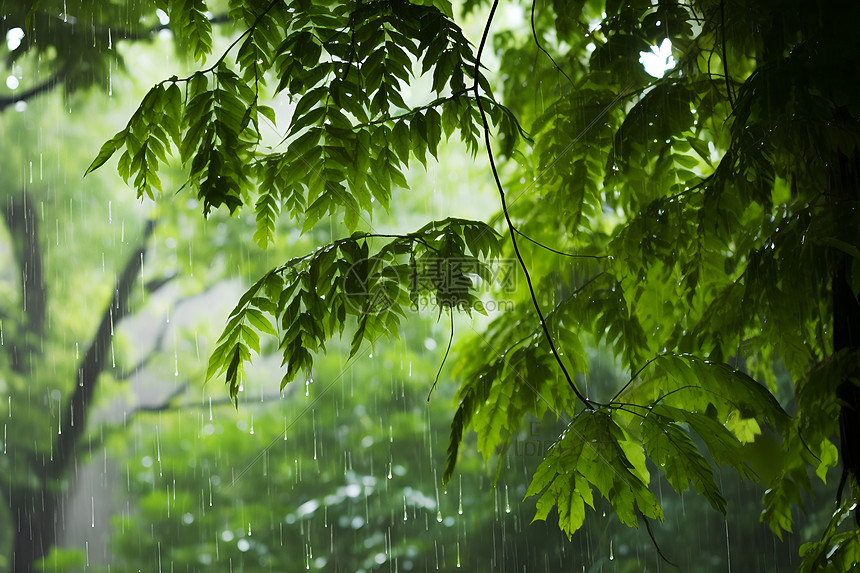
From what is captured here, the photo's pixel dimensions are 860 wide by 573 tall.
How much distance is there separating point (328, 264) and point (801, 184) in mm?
923

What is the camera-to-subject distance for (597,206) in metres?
1.57

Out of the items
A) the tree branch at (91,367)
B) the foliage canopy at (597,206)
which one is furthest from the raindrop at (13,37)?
the foliage canopy at (597,206)

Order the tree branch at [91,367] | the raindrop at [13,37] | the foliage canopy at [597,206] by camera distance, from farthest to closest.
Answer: the tree branch at [91,367] → the raindrop at [13,37] → the foliage canopy at [597,206]

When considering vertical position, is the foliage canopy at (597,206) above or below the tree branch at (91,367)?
below

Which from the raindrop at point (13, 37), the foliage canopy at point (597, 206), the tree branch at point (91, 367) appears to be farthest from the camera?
the tree branch at point (91, 367)

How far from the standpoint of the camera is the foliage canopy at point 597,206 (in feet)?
3.44

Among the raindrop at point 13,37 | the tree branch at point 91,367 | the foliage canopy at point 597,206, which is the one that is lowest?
the foliage canopy at point 597,206

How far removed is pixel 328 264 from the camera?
1101 mm

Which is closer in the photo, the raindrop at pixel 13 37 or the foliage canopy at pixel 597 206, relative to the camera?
the foliage canopy at pixel 597 206

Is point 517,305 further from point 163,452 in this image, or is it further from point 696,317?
point 163,452

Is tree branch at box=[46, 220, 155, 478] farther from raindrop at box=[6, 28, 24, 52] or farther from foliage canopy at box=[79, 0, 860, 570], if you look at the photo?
foliage canopy at box=[79, 0, 860, 570]

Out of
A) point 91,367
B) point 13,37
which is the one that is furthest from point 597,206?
point 91,367

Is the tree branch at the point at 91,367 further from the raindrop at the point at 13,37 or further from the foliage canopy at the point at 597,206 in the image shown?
the foliage canopy at the point at 597,206

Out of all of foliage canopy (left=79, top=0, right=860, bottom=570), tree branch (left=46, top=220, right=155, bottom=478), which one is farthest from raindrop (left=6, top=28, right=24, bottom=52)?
foliage canopy (left=79, top=0, right=860, bottom=570)
